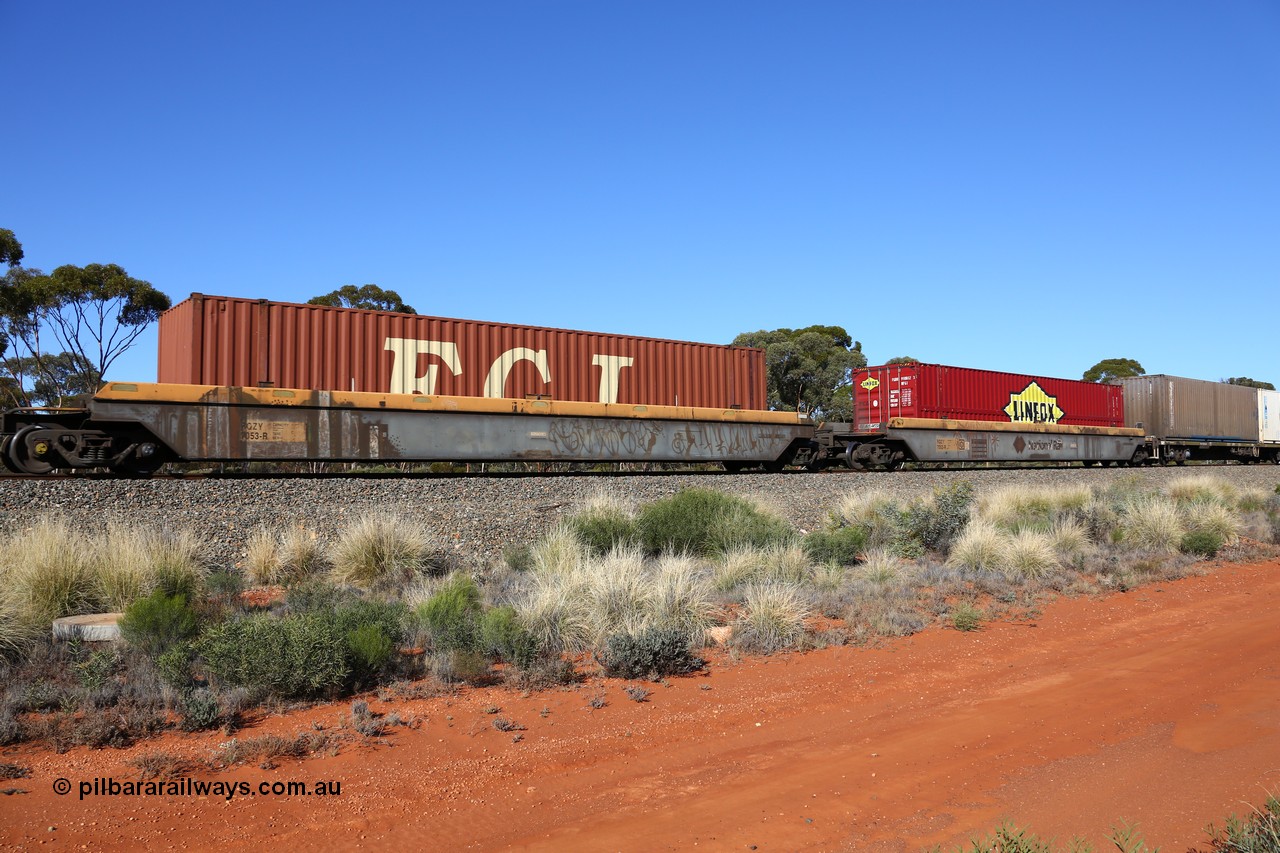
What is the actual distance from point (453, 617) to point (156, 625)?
2355 millimetres

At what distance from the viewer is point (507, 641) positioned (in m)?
7.02

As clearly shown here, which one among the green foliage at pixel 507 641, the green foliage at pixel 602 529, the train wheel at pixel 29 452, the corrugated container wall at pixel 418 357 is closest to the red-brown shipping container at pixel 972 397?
the corrugated container wall at pixel 418 357

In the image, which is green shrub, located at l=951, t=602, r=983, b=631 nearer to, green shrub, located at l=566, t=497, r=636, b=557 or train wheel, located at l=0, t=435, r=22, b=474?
green shrub, located at l=566, t=497, r=636, b=557

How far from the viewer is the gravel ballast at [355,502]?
10.4 meters

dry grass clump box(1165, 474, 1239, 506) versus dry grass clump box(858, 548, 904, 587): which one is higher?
dry grass clump box(1165, 474, 1239, 506)

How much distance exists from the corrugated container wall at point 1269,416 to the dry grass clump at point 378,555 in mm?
40589

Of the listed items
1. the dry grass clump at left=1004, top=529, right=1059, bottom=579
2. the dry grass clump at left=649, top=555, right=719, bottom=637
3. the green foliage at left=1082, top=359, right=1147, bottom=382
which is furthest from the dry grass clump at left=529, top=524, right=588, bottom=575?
the green foliage at left=1082, top=359, right=1147, bottom=382

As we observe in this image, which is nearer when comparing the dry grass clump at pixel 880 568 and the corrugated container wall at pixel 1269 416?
the dry grass clump at pixel 880 568

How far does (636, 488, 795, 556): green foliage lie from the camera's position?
11938mm

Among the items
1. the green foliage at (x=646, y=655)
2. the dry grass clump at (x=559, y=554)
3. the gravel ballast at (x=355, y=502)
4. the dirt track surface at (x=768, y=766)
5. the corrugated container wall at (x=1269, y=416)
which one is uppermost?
the corrugated container wall at (x=1269, y=416)

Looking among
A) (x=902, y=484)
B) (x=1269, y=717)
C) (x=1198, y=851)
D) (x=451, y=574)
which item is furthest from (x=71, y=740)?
(x=902, y=484)

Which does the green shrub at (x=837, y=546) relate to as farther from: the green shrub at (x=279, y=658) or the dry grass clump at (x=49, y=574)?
the dry grass clump at (x=49, y=574)

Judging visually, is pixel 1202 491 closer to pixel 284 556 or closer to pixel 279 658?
pixel 284 556

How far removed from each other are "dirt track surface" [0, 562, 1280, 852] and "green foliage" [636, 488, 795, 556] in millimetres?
4401
